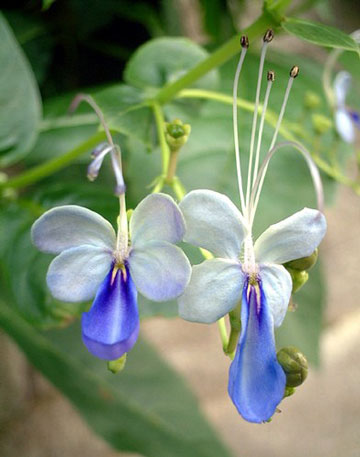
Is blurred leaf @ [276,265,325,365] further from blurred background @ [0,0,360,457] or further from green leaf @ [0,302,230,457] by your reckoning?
green leaf @ [0,302,230,457]

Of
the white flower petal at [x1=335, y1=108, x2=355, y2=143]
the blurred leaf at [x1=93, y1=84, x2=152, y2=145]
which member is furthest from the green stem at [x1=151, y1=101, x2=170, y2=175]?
the white flower petal at [x1=335, y1=108, x2=355, y2=143]

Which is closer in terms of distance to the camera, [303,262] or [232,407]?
[303,262]

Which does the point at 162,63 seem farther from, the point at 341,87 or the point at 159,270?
the point at 159,270

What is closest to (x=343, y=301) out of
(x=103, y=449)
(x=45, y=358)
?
(x=103, y=449)

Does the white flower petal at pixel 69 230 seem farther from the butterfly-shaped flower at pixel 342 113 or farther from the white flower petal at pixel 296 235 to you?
the butterfly-shaped flower at pixel 342 113

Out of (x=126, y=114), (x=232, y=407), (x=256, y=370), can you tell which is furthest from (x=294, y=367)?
(x=232, y=407)

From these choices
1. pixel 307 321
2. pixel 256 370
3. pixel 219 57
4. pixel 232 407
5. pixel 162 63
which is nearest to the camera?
pixel 256 370
